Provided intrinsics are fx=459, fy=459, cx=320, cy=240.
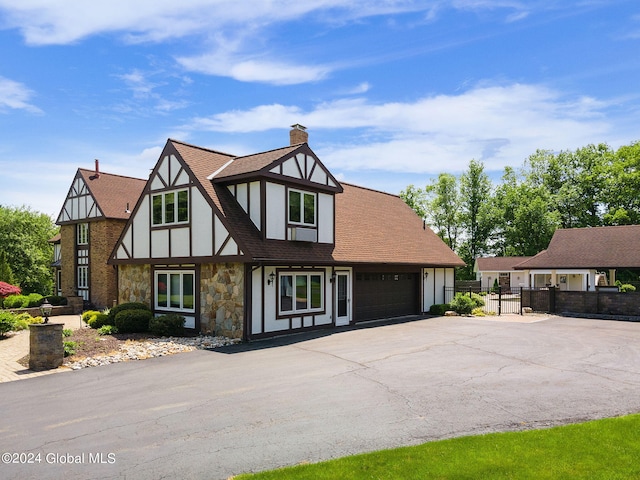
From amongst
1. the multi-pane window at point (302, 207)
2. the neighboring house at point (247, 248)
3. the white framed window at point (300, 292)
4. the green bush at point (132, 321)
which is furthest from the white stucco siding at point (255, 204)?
the green bush at point (132, 321)

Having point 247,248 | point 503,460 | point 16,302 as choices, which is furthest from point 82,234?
point 503,460

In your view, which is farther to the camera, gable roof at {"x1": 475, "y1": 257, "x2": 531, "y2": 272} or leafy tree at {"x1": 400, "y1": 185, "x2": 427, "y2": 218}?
leafy tree at {"x1": 400, "y1": 185, "x2": 427, "y2": 218}

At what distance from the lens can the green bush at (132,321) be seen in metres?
17.2

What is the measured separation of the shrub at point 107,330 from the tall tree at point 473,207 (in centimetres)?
5116

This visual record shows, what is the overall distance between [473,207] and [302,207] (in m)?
47.7

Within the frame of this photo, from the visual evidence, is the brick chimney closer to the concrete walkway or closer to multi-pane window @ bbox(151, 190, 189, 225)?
multi-pane window @ bbox(151, 190, 189, 225)

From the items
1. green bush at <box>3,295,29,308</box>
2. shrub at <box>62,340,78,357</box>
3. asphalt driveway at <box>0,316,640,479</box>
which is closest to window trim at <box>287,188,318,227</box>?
asphalt driveway at <box>0,316,640,479</box>

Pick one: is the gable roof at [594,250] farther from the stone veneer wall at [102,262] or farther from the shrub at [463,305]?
the stone veneer wall at [102,262]

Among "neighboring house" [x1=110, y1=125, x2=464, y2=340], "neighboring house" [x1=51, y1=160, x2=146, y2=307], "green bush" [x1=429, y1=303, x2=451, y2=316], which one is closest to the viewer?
"neighboring house" [x1=110, y1=125, x2=464, y2=340]

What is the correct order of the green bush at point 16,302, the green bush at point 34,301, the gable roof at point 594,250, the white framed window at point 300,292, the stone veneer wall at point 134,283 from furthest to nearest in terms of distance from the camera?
the gable roof at point 594,250, the green bush at point 34,301, the green bush at point 16,302, the stone veneer wall at point 134,283, the white framed window at point 300,292

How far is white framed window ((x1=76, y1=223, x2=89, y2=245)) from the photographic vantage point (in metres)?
30.7

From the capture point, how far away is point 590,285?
3145 cm

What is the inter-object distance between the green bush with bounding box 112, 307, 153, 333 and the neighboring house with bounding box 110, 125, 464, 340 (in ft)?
4.27

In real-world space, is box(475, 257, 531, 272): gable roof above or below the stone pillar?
above
